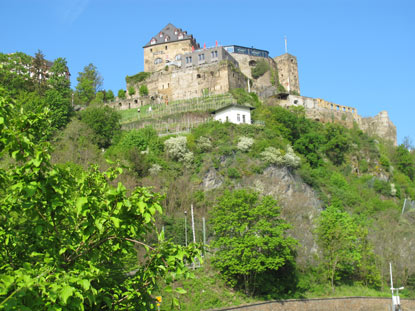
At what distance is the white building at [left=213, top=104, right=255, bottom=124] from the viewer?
50.5m

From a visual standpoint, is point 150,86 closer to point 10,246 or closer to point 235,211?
point 235,211

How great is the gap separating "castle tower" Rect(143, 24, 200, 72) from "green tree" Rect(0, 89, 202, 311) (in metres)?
64.8

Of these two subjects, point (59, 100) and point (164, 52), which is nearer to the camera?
point (59, 100)

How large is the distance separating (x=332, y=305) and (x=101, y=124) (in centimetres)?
2770

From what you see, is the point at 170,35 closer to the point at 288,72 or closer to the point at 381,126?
the point at 288,72

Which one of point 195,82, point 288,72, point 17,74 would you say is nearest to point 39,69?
point 17,74

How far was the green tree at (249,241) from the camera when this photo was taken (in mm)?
28156

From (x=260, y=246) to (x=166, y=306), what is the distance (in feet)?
21.7

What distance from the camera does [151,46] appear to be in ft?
244

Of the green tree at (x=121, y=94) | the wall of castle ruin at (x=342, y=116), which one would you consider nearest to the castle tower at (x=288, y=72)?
the wall of castle ruin at (x=342, y=116)

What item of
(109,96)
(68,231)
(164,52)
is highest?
(164,52)

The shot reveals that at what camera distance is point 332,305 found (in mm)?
30469

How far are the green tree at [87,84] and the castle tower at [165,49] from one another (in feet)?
24.7

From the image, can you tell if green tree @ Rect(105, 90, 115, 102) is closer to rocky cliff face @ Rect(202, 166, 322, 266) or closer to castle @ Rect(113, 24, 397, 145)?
castle @ Rect(113, 24, 397, 145)
